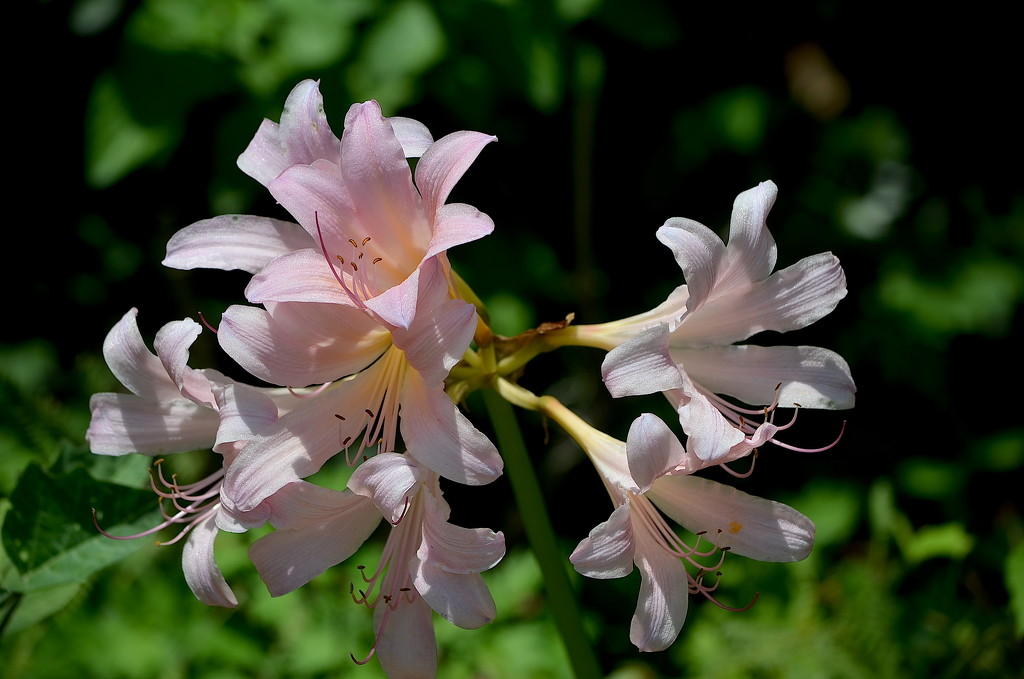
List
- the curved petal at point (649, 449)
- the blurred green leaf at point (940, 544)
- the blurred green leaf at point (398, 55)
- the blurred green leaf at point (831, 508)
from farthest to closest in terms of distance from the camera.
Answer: the blurred green leaf at point (831, 508) → the blurred green leaf at point (398, 55) → the blurred green leaf at point (940, 544) → the curved petal at point (649, 449)

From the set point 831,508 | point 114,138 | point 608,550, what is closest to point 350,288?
point 608,550

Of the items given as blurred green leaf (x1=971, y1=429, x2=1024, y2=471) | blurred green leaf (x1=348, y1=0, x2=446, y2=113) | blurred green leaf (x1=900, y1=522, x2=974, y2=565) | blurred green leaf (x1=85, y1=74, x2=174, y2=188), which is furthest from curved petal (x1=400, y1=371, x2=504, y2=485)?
blurred green leaf (x1=971, y1=429, x2=1024, y2=471)

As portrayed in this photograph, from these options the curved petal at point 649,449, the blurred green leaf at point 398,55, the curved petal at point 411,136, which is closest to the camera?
the curved petal at point 649,449

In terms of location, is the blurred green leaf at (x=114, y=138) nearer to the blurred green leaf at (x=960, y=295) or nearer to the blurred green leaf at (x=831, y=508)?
the blurred green leaf at (x=831, y=508)

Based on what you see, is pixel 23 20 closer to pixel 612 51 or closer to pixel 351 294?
pixel 612 51

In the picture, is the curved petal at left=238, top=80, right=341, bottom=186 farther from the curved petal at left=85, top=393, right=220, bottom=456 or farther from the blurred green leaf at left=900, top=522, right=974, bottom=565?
the blurred green leaf at left=900, top=522, right=974, bottom=565

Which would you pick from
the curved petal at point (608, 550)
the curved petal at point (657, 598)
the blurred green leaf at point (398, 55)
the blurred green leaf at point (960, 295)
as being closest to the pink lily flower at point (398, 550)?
the curved petal at point (608, 550)

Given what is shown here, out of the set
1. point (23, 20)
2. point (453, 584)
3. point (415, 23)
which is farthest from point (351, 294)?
point (23, 20)

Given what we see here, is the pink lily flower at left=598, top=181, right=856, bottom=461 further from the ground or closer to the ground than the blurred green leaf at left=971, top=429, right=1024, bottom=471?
further from the ground
